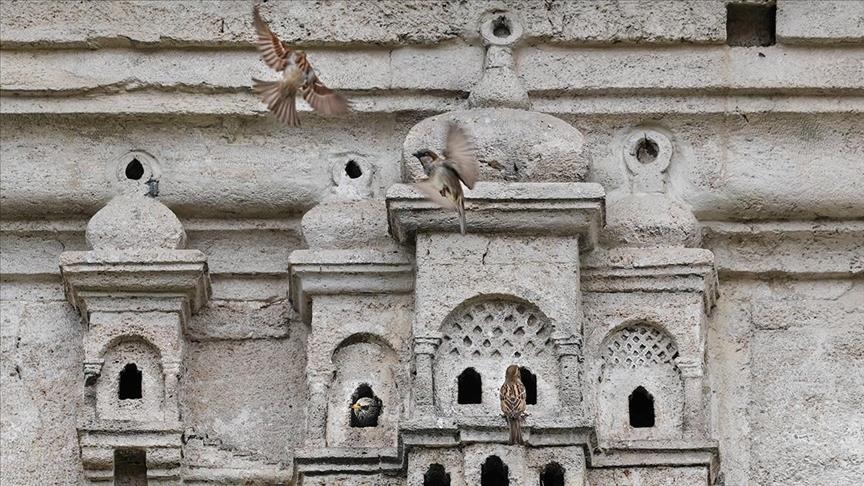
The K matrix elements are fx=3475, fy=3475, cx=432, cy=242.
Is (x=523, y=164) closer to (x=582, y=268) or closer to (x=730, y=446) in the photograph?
(x=582, y=268)

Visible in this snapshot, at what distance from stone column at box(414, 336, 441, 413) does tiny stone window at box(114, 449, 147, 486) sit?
2.46 ft

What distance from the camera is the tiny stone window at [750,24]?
9352 mm

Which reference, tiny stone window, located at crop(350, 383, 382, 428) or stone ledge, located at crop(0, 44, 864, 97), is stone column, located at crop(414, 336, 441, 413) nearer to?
tiny stone window, located at crop(350, 383, 382, 428)

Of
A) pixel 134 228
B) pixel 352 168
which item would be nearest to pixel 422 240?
pixel 352 168

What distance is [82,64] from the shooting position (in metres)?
9.29

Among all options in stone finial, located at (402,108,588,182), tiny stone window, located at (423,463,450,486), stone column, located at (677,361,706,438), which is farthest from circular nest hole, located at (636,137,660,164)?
tiny stone window, located at (423,463,450,486)

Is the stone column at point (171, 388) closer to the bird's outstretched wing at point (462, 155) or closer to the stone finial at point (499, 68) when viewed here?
the bird's outstretched wing at point (462, 155)

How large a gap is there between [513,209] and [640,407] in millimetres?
607

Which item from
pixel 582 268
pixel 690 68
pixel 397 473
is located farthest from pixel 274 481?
pixel 690 68

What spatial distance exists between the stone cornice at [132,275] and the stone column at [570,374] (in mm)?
986

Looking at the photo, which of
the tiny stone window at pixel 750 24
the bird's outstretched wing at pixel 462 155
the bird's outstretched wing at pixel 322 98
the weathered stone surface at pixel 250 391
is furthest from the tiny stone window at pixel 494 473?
the tiny stone window at pixel 750 24

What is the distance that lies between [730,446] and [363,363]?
97 centimetres

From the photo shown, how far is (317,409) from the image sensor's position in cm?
885

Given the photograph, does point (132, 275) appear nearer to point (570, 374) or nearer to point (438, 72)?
point (438, 72)
